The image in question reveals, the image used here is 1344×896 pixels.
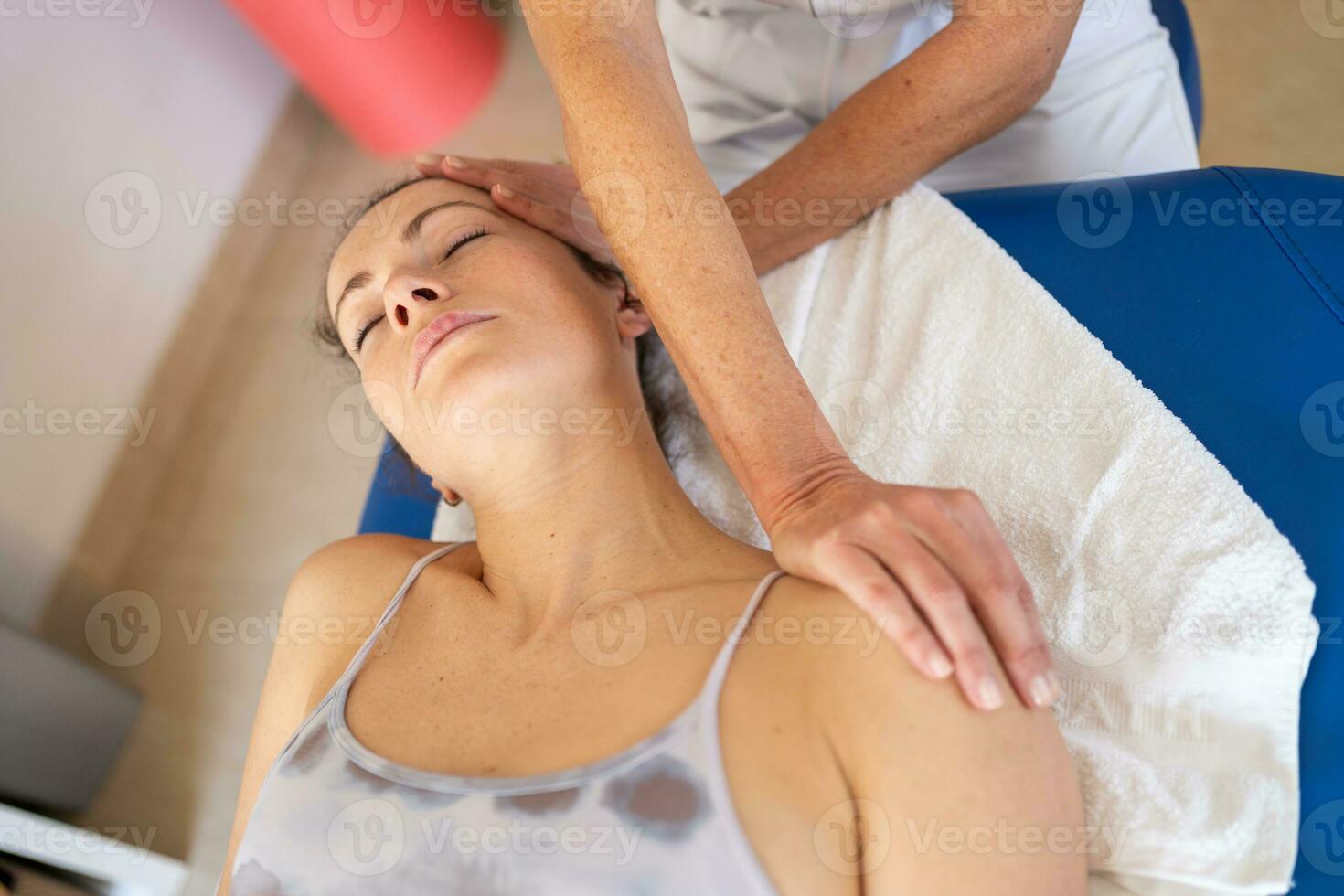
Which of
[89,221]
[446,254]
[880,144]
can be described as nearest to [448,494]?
[446,254]

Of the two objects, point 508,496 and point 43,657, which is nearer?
point 508,496

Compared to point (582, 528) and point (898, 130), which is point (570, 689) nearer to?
point (582, 528)

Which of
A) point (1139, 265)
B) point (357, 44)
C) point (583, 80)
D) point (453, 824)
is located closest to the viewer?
point (453, 824)

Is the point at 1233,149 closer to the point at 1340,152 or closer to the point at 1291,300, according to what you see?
the point at 1340,152

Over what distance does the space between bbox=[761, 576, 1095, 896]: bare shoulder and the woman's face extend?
440mm

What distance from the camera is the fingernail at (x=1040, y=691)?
821 millimetres

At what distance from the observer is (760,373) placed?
959 millimetres

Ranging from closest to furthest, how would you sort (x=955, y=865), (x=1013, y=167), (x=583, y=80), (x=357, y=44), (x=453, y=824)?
(x=955, y=865) → (x=453, y=824) → (x=583, y=80) → (x=1013, y=167) → (x=357, y=44)

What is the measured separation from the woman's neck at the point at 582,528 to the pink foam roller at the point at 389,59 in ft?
4.83

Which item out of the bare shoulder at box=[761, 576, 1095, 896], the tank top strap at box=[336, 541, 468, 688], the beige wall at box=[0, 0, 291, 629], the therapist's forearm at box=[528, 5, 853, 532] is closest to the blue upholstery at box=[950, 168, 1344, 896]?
the bare shoulder at box=[761, 576, 1095, 896]

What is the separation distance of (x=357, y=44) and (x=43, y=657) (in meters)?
1.35

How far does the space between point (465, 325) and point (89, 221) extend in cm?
130

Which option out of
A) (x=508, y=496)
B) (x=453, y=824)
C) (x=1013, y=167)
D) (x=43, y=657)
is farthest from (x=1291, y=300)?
(x=43, y=657)

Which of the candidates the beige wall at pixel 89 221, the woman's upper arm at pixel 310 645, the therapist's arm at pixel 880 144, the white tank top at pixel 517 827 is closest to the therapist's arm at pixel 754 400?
the white tank top at pixel 517 827
